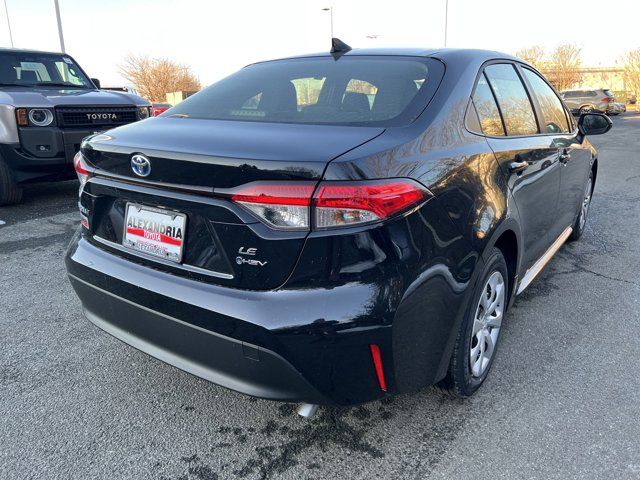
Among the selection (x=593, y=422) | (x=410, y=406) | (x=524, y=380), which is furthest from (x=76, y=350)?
(x=593, y=422)

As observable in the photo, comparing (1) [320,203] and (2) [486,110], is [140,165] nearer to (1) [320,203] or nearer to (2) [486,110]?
(1) [320,203]

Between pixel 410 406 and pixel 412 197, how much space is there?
3.70 feet

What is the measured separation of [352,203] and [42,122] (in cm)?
562

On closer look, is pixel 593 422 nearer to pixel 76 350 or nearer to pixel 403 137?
pixel 403 137

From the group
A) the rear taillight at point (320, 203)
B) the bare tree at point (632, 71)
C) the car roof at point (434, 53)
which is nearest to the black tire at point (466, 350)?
the rear taillight at point (320, 203)

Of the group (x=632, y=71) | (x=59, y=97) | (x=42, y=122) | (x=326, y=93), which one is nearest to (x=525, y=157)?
(x=326, y=93)

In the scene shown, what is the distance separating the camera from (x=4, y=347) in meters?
3.01

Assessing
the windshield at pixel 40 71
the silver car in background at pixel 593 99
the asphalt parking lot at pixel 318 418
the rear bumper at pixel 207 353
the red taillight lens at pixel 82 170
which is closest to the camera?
the rear bumper at pixel 207 353

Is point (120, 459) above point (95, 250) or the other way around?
the other way around

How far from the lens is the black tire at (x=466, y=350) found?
222 cm

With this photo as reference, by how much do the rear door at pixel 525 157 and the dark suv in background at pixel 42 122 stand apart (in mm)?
5094

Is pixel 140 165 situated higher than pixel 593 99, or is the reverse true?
pixel 140 165

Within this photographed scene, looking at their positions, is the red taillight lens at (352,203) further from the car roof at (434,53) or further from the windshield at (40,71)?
the windshield at (40,71)

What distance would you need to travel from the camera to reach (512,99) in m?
2.92
